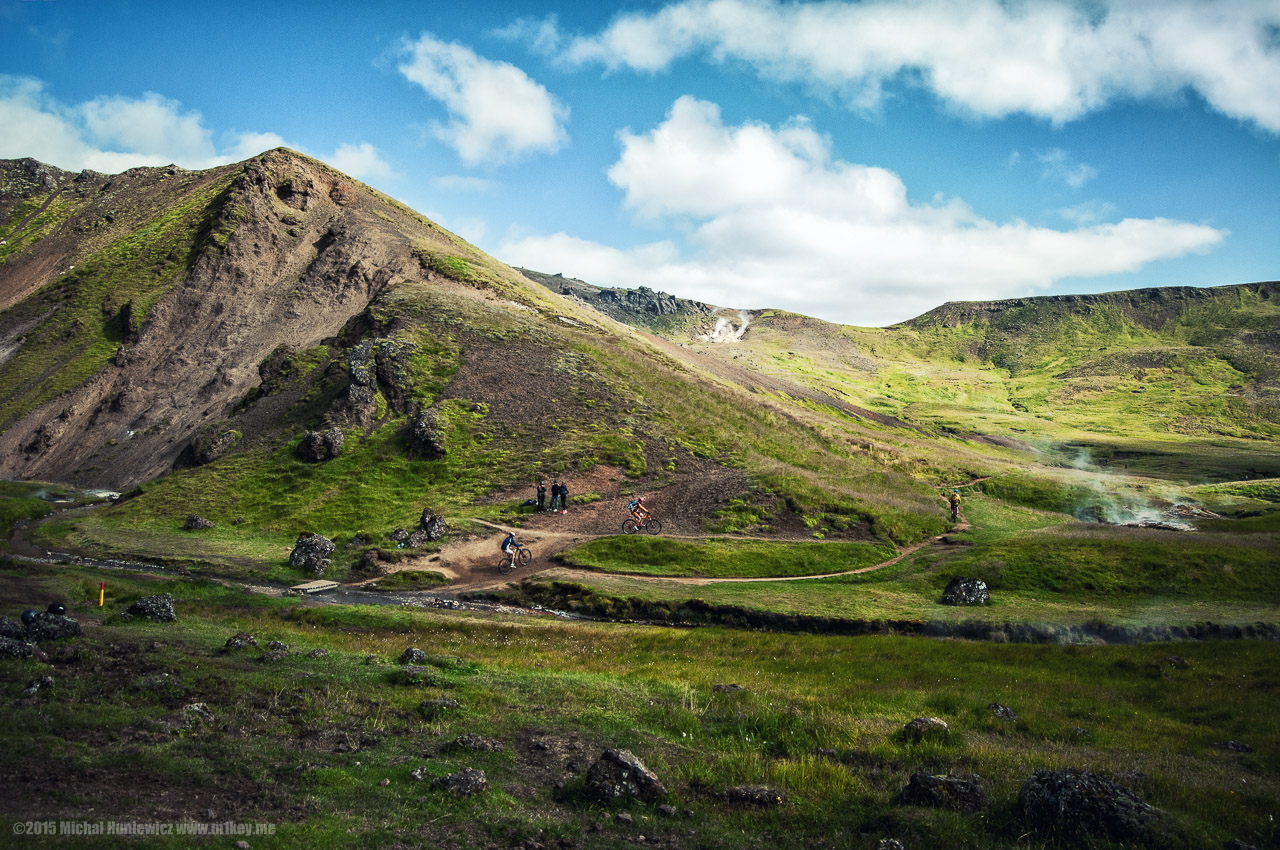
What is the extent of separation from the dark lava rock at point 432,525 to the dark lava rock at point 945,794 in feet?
135

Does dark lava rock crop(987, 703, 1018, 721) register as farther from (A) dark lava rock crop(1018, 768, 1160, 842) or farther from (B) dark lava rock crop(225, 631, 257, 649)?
(B) dark lava rock crop(225, 631, 257, 649)

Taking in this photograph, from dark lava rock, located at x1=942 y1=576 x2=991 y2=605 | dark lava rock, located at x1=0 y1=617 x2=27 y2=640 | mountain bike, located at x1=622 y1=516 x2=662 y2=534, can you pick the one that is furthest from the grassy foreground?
mountain bike, located at x1=622 y1=516 x2=662 y2=534

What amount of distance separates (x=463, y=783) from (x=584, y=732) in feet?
15.0

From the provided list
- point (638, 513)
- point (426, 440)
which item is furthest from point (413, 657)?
point (426, 440)

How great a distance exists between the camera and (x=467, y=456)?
64.5 metres

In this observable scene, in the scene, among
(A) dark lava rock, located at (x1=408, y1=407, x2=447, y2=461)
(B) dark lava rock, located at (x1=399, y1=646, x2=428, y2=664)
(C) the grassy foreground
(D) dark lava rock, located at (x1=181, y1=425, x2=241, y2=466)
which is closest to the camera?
(C) the grassy foreground

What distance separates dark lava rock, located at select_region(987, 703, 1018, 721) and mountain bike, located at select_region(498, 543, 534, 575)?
31012 millimetres

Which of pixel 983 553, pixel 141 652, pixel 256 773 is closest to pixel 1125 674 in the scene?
pixel 983 553

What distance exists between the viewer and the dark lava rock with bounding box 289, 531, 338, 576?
1651 inches

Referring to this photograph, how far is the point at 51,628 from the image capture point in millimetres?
18141

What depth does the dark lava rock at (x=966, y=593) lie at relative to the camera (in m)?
Result: 37.2

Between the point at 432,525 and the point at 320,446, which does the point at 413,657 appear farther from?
the point at 320,446

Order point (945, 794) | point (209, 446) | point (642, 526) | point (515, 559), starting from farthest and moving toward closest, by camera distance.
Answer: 1. point (209, 446)
2. point (642, 526)
3. point (515, 559)
4. point (945, 794)

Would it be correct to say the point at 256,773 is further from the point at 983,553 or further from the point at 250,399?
the point at 250,399
